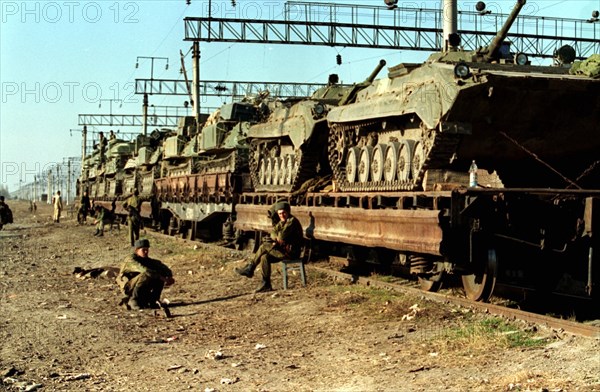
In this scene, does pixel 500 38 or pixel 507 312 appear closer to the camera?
pixel 507 312

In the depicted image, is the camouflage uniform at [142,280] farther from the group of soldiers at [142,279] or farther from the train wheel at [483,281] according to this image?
the train wheel at [483,281]

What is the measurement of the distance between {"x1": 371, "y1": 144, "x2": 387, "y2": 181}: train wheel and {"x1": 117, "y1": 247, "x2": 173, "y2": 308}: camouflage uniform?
12.6 feet

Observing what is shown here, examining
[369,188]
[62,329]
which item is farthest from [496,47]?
[62,329]

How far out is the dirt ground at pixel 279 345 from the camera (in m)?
6.86

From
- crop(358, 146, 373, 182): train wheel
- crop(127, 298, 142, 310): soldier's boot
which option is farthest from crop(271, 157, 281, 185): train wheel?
crop(127, 298, 142, 310): soldier's boot

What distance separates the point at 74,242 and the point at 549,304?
60.6 ft

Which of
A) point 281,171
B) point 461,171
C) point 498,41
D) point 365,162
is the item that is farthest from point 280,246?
point 281,171

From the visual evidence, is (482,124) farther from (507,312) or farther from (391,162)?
(507,312)

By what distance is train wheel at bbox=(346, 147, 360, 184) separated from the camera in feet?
47.0

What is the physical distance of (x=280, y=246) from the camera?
12914 millimetres

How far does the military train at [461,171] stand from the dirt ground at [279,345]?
36.1 inches

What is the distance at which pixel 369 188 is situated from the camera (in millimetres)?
13648

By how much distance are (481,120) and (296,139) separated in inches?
242

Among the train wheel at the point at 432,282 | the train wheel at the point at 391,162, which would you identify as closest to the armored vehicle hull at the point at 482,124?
the train wheel at the point at 391,162
